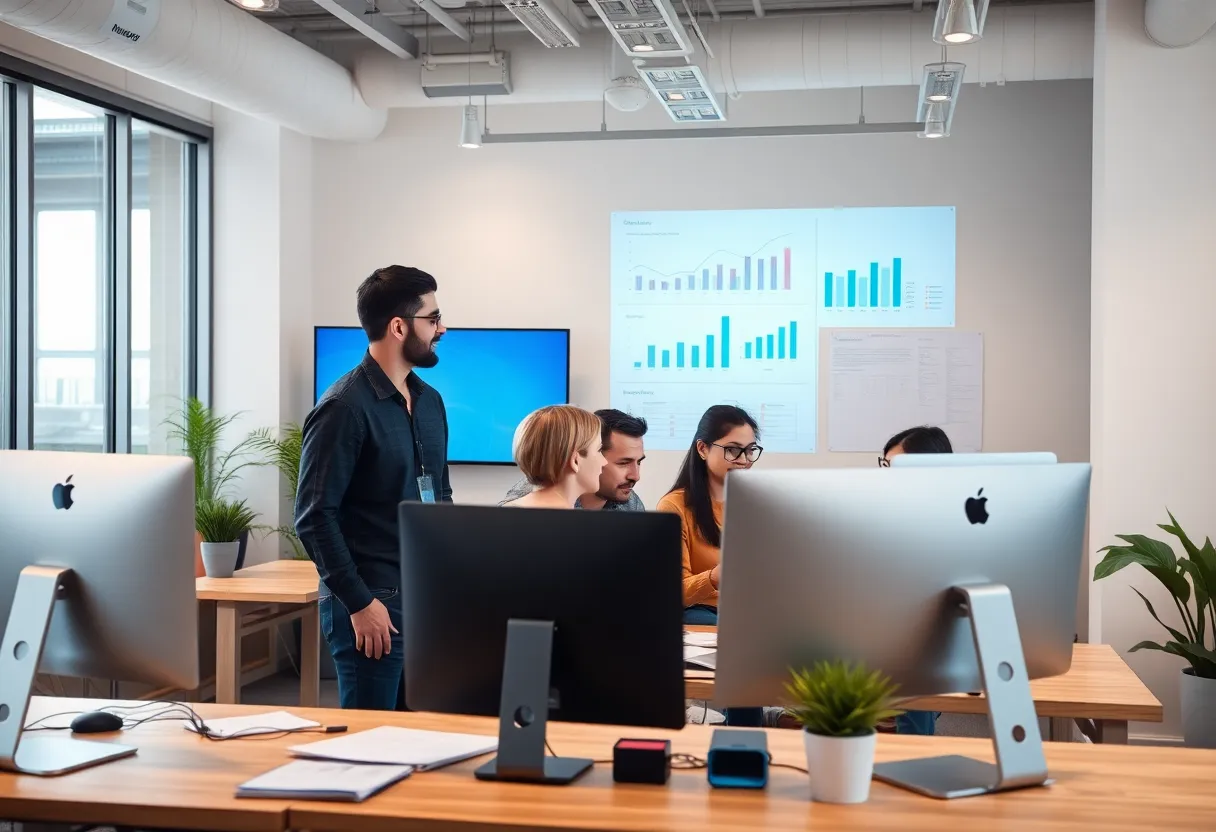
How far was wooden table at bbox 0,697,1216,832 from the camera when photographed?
1.70 metres

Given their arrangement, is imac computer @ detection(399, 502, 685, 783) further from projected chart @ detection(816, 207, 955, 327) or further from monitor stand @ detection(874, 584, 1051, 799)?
projected chart @ detection(816, 207, 955, 327)

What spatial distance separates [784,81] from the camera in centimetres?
528

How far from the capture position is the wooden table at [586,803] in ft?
5.59

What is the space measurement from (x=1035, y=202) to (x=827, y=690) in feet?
15.4

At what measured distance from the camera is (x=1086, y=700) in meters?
2.61

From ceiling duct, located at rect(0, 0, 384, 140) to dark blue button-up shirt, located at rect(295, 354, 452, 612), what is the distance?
195 cm

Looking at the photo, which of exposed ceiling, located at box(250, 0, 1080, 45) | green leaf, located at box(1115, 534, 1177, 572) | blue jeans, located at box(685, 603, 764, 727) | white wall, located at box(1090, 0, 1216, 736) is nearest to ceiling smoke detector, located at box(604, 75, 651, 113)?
exposed ceiling, located at box(250, 0, 1080, 45)

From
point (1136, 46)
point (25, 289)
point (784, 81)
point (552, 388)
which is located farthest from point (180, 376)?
point (1136, 46)

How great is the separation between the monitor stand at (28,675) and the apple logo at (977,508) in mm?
1465

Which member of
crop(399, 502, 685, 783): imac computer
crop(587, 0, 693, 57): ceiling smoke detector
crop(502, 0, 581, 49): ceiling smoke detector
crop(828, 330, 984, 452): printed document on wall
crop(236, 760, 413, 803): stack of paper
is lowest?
crop(236, 760, 413, 803): stack of paper

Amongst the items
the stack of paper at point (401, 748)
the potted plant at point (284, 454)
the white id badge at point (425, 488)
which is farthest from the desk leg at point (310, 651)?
the stack of paper at point (401, 748)

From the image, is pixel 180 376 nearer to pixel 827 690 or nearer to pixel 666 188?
pixel 666 188

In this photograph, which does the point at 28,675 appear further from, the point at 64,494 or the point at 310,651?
the point at 310,651

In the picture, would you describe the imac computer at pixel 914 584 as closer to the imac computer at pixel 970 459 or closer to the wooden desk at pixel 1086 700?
the imac computer at pixel 970 459
